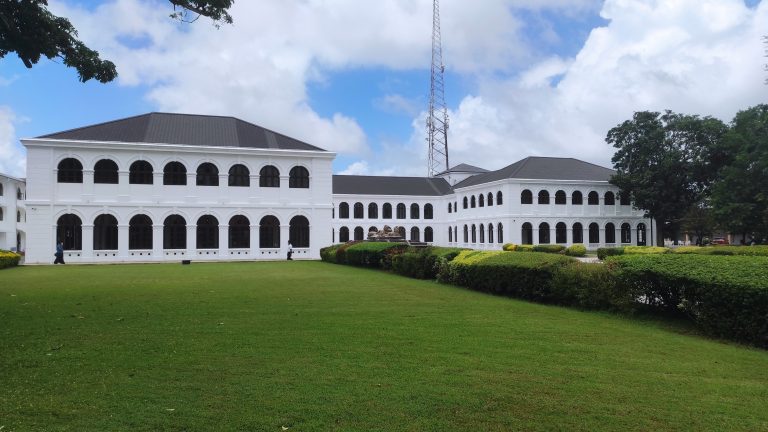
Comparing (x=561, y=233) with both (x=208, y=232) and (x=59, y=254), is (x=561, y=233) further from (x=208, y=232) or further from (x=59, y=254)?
Answer: (x=59, y=254)

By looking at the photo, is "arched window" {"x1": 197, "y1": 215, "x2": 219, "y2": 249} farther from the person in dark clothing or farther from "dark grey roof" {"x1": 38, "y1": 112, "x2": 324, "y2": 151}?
the person in dark clothing

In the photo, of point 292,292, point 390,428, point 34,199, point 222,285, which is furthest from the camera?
point 34,199

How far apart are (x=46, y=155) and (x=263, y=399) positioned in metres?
30.3

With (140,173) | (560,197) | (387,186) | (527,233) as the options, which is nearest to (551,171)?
(560,197)

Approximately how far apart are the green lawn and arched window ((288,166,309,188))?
23291 millimetres

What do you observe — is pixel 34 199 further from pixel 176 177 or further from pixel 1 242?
pixel 1 242

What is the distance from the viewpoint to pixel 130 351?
6590 millimetres

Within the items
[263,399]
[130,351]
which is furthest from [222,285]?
[263,399]

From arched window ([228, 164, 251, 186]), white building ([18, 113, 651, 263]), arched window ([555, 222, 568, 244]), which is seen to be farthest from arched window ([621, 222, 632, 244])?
arched window ([228, 164, 251, 186])

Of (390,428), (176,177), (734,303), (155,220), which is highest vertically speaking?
(176,177)

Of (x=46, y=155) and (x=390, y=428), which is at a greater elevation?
(x=46, y=155)

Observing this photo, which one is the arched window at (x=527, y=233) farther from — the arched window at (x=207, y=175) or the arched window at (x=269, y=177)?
the arched window at (x=207, y=175)

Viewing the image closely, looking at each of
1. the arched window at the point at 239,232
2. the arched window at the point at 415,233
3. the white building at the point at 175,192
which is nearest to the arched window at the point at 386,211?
the arched window at the point at 415,233

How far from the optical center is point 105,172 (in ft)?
98.9
